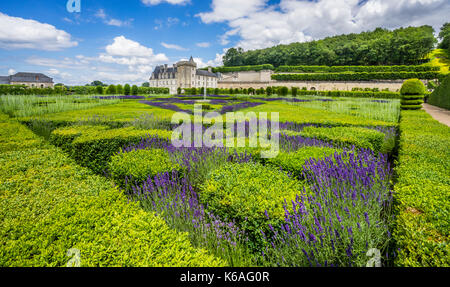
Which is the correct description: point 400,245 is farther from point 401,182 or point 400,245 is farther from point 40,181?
point 40,181

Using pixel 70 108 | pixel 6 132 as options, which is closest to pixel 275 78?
pixel 70 108

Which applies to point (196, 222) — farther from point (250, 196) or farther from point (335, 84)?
point (335, 84)

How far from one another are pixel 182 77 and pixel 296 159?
214 ft

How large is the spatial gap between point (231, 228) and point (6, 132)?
6.42m

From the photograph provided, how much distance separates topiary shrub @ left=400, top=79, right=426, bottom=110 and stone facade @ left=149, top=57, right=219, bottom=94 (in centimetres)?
4927

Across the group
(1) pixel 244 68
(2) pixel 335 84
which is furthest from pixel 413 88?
(1) pixel 244 68

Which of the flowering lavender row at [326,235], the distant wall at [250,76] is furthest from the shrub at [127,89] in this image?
the distant wall at [250,76]

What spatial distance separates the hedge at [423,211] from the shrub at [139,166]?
2.49 m

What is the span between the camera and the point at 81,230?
1.78 metres

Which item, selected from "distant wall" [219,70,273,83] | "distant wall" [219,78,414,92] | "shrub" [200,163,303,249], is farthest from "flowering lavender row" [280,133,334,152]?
"distant wall" [219,70,273,83]

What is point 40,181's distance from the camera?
2.92m

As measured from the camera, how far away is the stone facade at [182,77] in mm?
64312

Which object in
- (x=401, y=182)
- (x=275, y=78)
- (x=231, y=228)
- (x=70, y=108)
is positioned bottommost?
(x=231, y=228)

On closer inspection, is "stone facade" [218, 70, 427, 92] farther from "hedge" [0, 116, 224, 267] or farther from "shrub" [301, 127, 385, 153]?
"hedge" [0, 116, 224, 267]
